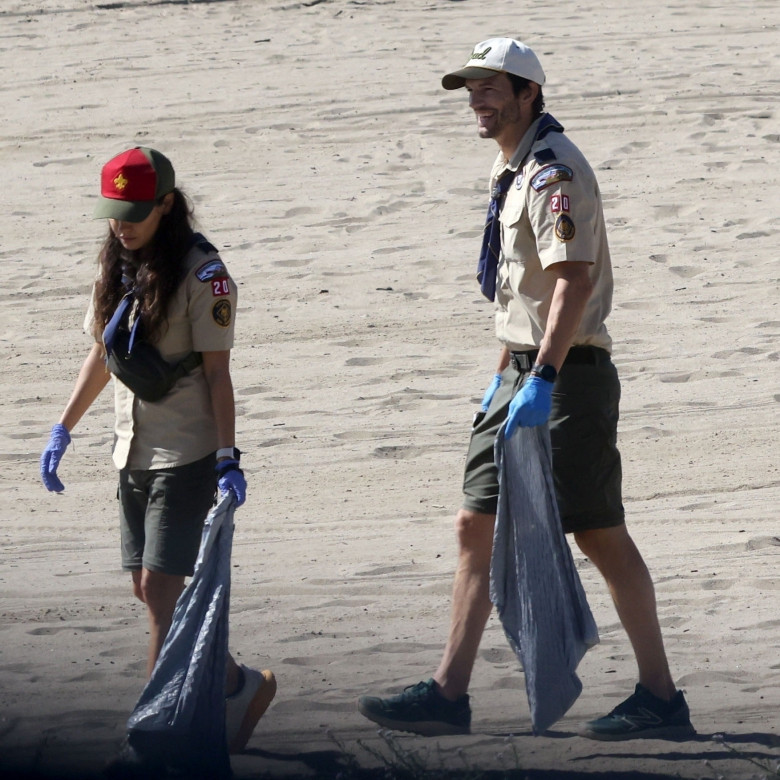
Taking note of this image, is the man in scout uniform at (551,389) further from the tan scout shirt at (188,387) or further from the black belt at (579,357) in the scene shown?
the tan scout shirt at (188,387)

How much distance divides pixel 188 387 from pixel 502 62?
4.20ft

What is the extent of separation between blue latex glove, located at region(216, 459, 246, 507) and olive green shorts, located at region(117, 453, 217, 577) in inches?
5.3

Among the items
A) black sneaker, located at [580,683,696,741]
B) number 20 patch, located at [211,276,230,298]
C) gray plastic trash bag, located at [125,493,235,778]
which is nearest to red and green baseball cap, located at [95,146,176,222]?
number 20 patch, located at [211,276,230,298]

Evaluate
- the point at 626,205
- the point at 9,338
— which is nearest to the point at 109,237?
the point at 9,338

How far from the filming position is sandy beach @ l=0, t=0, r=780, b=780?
4617mm

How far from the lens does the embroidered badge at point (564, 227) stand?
12.7 feet

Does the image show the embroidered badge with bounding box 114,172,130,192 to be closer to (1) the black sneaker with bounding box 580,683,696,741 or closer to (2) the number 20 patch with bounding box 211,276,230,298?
(2) the number 20 patch with bounding box 211,276,230,298

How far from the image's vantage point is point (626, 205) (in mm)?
10438

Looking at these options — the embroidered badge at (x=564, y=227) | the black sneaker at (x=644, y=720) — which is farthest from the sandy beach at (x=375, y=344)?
the embroidered badge at (x=564, y=227)

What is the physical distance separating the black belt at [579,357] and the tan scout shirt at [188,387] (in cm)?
84

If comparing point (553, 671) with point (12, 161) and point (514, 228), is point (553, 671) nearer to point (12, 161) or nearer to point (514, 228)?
point (514, 228)

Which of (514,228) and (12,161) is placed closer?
(514,228)

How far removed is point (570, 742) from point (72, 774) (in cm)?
145

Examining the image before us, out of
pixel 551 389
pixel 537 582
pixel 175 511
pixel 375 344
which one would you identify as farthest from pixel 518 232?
pixel 375 344
